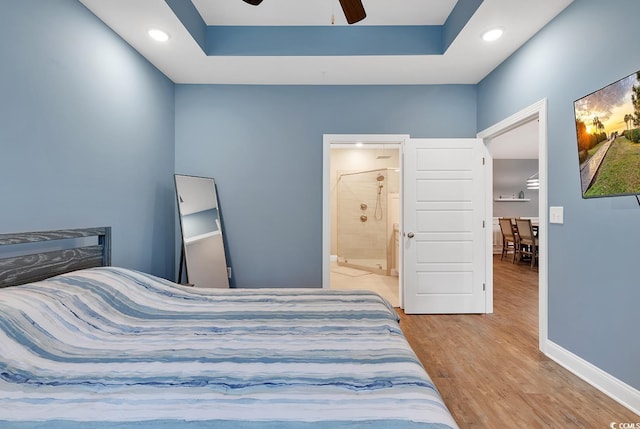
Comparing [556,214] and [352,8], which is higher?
[352,8]

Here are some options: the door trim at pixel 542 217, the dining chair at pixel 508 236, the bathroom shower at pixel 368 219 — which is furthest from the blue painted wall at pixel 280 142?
the dining chair at pixel 508 236

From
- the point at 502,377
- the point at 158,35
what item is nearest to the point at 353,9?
the point at 158,35

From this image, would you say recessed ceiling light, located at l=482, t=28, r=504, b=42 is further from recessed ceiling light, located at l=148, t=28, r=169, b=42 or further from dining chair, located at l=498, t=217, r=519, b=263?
dining chair, located at l=498, t=217, r=519, b=263

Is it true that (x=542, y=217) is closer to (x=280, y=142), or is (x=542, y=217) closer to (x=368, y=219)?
(x=280, y=142)

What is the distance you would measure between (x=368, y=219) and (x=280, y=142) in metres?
3.09

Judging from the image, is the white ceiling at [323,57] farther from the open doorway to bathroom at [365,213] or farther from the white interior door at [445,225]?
the open doorway to bathroom at [365,213]

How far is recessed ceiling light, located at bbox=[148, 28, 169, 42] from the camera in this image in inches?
96.2

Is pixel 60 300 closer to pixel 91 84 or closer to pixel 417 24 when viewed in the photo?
pixel 91 84

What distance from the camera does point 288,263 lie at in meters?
3.50

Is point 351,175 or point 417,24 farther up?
point 417,24

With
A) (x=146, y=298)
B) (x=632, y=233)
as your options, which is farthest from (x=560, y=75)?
(x=146, y=298)

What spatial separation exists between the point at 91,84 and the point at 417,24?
8.96ft

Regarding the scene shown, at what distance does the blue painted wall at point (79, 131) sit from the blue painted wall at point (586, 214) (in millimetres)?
3423

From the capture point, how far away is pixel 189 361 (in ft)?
3.59
